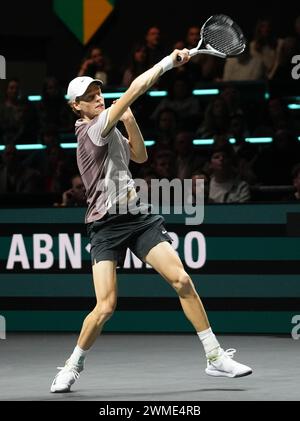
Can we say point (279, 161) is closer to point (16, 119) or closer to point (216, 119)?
point (216, 119)

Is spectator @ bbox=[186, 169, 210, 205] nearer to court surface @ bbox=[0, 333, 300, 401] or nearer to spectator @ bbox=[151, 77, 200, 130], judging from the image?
court surface @ bbox=[0, 333, 300, 401]

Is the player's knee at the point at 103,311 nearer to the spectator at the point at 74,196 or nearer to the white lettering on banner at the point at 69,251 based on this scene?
the white lettering on banner at the point at 69,251

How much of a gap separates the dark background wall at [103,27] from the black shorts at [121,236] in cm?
881

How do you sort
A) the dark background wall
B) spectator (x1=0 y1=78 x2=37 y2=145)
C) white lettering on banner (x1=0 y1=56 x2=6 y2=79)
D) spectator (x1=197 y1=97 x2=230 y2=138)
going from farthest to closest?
the dark background wall
white lettering on banner (x1=0 y1=56 x2=6 y2=79)
spectator (x1=0 y1=78 x2=37 y2=145)
spectator (x1=197 y1=97 x2=230 y2=138)

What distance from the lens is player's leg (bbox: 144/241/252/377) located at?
7.75 meters

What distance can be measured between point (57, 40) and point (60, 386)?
10.6m

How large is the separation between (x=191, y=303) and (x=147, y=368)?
130 cm

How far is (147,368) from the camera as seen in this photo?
8.91m

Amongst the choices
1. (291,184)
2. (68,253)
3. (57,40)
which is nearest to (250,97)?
(291,184)

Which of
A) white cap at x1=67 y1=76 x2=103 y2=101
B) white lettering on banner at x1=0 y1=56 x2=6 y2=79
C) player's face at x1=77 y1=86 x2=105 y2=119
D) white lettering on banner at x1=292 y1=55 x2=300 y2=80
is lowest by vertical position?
player's face at x1=77 y1=86 x2=105 y2=119

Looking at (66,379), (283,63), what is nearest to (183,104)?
(283,63)

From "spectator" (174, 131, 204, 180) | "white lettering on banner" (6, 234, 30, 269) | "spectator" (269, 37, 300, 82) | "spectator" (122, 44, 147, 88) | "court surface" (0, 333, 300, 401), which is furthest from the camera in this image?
"spectator" (122, 44, 147, 88)

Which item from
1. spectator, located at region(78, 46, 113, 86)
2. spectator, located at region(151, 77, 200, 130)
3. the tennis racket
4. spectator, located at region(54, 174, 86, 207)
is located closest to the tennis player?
the tennis racket

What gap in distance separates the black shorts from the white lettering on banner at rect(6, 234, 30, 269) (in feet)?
11.7
